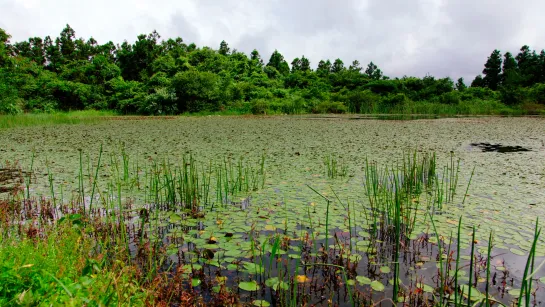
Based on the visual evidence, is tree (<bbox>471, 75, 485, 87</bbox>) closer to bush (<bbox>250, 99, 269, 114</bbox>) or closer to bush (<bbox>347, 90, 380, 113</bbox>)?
bush (<bbox>347, 90, 380, 113</bbox>)

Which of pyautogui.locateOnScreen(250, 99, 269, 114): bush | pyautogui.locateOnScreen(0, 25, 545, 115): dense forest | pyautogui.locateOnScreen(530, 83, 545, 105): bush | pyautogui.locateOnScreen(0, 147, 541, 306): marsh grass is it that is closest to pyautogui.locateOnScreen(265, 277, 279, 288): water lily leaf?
pyautogui.locateOnScreen(0, 147, 541, 306): marsh grass

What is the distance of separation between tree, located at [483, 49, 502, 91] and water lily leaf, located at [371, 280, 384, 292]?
4228 cm

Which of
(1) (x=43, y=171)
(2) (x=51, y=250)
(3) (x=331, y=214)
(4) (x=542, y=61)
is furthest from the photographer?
(4) (x=542, y=61)

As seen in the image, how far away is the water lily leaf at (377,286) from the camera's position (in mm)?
1636

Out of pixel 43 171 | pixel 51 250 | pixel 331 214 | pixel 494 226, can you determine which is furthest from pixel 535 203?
pixel 43 171

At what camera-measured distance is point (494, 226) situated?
2416mm

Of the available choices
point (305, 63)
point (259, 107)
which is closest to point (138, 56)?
point (259, 107)

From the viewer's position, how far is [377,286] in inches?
65.3

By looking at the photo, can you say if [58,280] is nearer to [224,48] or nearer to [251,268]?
[251,268]

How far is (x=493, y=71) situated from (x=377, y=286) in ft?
143

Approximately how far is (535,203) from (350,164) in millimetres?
2088

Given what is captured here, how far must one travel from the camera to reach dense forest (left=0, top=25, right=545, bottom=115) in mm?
18594

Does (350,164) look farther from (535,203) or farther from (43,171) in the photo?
(43,171)

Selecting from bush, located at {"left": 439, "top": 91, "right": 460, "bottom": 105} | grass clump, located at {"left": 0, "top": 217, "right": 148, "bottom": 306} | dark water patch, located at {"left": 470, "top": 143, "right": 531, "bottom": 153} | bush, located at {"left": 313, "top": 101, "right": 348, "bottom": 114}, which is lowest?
grass clump, located at {"left": 0, "top": 217, "right": 148, "bottom": 306}
